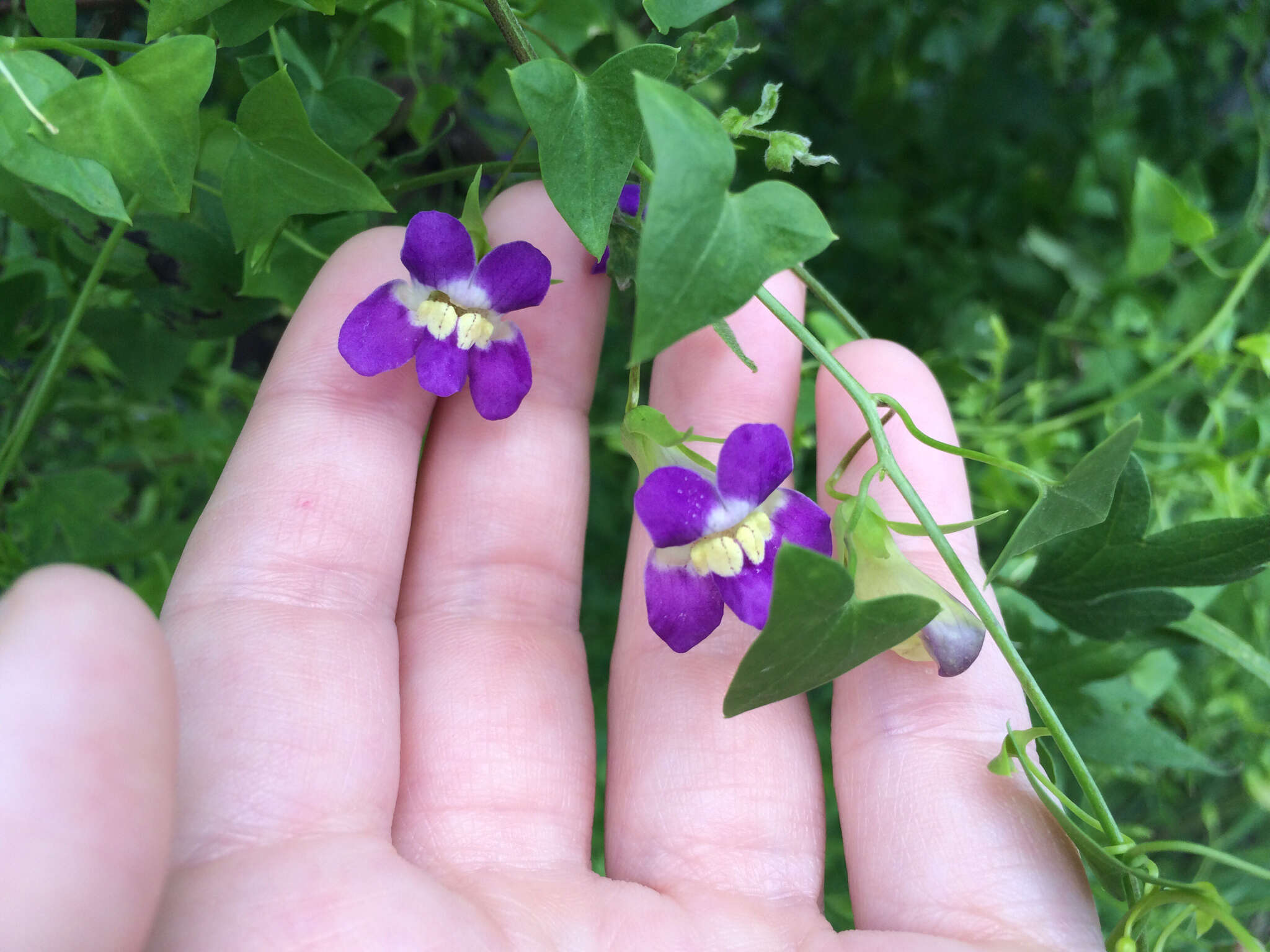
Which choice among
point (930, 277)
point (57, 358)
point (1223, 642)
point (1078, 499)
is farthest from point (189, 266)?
point (1223, 642)

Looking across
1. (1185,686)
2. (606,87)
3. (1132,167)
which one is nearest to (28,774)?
(606,87)

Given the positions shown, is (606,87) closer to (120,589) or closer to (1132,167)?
(120,589)

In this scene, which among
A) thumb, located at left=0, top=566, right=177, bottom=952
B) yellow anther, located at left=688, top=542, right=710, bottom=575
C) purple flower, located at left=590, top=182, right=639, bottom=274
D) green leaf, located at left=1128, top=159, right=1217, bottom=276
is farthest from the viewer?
green leaf, located at left=1128, top=159, right=1217, bottom=276

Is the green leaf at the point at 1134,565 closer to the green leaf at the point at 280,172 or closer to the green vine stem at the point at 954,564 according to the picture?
the green vine stem at the point at 954,564

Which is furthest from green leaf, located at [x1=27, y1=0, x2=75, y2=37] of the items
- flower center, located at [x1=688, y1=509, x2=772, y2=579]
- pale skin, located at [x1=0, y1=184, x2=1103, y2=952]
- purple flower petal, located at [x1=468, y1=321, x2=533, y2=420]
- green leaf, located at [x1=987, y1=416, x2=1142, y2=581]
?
green leaf, located at [x1=987, y1=416, x2=1142, y2=581]

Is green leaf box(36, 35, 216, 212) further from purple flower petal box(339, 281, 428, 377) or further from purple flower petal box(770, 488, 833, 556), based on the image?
purple flower petal box(770, 488, 833, 556)

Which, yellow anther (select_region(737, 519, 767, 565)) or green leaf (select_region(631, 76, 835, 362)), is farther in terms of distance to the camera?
yellow anther (select_region(737, 519, 767, 565))

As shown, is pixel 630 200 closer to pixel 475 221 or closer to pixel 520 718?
pixel 475 221
